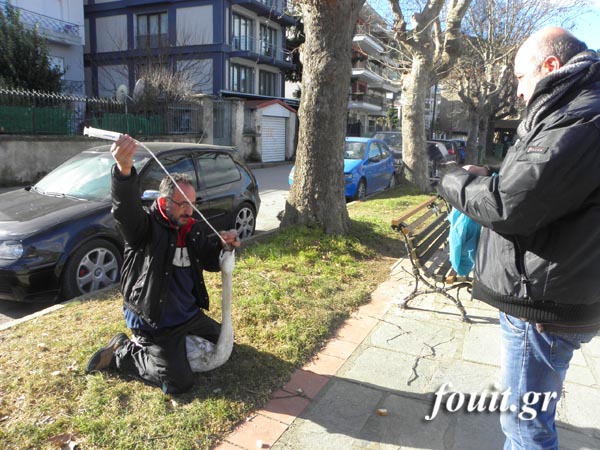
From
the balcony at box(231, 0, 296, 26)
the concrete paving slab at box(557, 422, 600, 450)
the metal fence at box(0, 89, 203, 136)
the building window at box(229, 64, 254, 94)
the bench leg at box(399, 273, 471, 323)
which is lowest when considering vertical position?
the concrete paving slab at box(557, 422, 600, 450)

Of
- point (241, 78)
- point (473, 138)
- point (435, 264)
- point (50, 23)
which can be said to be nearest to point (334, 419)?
point (435, 264)

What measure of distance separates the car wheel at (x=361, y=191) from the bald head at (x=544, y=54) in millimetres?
9841

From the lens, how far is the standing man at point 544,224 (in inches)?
67.4

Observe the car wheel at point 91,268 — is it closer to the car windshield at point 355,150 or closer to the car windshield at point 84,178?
the car windshield at point 84,178

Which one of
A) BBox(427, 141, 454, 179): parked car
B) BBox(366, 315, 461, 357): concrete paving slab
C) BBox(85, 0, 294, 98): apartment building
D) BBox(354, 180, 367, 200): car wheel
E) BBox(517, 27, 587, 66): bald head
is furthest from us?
BBox(85, 0, 294, 98): apartment building

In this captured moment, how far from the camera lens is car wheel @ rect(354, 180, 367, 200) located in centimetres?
1193

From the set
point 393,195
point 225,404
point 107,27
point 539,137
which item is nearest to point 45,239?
point 225,404

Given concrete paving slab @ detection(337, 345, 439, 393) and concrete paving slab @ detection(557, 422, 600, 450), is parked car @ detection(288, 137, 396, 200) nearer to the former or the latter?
concrete paving slab @ detection(337, 345, 439, 393)

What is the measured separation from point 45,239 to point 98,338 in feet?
4.94

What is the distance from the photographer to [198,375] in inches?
127

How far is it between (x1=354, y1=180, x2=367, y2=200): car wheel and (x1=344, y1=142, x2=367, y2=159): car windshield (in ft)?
2.37

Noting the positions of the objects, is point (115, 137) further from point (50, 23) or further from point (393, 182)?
point (50, 23)

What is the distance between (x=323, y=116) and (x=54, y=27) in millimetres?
23776

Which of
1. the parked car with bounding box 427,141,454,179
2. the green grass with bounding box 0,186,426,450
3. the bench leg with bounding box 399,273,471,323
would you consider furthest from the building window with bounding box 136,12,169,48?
the bench leg with bounding box 399,273,471,323
